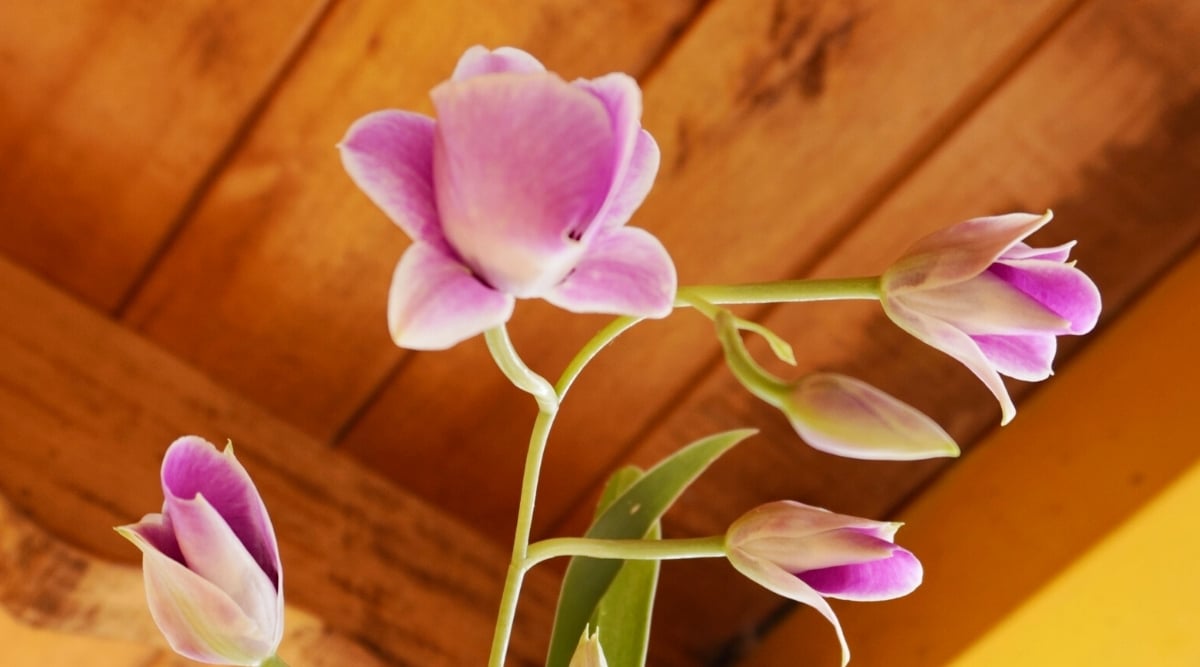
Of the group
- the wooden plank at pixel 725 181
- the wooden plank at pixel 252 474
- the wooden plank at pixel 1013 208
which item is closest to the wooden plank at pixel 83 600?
the wooden plank at pixel 252 474

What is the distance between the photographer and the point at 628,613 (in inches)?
19.3

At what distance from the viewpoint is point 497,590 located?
3.04 feet

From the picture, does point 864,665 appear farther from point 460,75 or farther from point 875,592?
point 460,75

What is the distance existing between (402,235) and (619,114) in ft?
1.91

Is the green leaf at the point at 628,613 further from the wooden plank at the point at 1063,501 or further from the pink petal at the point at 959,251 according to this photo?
the wooden plank at the point at 1063,501

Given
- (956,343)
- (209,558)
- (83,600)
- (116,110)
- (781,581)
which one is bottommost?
(83,600)

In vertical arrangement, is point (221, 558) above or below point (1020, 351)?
below

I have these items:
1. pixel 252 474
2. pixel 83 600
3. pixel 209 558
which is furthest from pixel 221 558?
pixel 252 474

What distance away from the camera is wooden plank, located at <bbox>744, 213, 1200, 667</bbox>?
688 millimetres

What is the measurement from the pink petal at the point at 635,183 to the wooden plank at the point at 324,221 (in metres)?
0.47

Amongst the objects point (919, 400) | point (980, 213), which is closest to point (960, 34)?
point (980, 213)

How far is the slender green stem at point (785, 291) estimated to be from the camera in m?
0.36

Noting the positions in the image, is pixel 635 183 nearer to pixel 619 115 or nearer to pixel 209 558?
pixel 619 115

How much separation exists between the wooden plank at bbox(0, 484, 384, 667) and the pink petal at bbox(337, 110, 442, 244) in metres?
0.49
